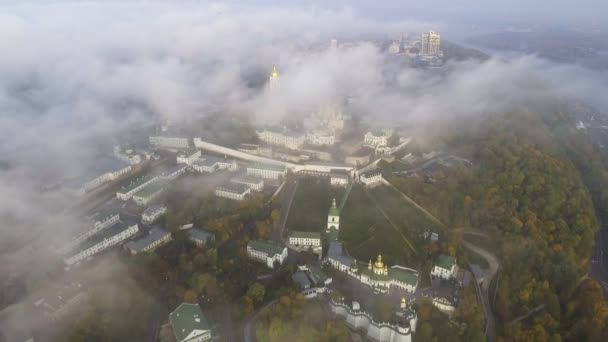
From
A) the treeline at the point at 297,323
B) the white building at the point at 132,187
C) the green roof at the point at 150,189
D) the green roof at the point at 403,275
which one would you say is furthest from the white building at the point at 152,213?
the green roof at the point at 403,275

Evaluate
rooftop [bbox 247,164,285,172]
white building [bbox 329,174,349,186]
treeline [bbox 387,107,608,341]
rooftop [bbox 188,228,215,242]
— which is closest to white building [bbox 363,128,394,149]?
treeline [bbox 387,107,608,341]

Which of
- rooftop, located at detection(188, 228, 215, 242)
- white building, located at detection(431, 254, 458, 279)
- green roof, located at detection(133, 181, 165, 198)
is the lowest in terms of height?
white building, located at detection(431, 254, 458, 279)

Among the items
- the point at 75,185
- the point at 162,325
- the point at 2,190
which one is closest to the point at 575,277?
the point at 162,325

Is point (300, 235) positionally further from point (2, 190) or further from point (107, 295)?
point (2, 190)

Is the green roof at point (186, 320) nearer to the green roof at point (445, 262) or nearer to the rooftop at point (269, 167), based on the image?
the green roof at point (445, 262)

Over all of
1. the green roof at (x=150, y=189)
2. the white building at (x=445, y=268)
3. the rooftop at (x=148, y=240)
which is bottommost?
the white building at (x=445, y=268)

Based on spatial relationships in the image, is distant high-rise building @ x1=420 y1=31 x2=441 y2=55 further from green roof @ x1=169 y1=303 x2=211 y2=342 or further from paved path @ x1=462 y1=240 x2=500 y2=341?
green roof @ x1=169 y1=303 x2=211 y2=342
